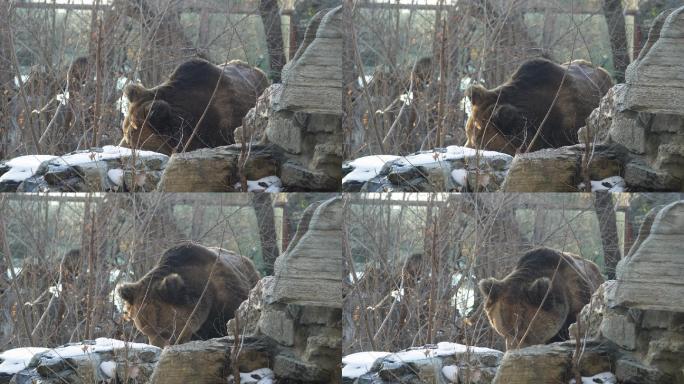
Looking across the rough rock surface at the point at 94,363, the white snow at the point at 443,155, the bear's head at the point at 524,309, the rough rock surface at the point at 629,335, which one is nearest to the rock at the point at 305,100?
the white snow at the point at 443,155

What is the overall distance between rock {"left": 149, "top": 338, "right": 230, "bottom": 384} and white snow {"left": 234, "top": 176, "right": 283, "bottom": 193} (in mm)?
736

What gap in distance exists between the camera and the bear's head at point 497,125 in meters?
4.62

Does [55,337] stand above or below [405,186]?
below

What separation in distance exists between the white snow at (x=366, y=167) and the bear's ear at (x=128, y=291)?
110 centimetres

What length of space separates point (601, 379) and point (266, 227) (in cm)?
170

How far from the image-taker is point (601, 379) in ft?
15.4

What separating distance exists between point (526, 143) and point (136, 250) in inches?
73.6

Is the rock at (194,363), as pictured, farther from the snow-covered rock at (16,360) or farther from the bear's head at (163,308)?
the snow-covered rock at (16,360)

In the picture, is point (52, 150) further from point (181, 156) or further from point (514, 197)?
point (514, 197)

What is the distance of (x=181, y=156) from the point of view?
15.4ft

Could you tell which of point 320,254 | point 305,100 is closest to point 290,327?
point 320,254

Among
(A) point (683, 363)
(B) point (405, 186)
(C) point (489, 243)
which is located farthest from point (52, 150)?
(A) point (683, 363)

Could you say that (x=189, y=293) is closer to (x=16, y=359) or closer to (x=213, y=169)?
(x=213, y=169)

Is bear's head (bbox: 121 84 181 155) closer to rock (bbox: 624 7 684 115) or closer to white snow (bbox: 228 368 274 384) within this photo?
white snow (bbox: 228 368 274 384)
